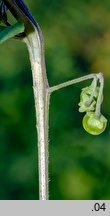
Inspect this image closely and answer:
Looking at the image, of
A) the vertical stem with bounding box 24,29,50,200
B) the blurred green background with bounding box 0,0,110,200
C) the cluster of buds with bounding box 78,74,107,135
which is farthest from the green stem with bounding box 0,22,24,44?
the blurred green background with bounding box 0,0,110,200

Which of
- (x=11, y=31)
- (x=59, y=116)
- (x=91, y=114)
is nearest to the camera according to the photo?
(x=11, y=31)

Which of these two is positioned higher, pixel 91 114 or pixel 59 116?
pixel 59 116

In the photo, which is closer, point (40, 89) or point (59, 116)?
point (40, 89)

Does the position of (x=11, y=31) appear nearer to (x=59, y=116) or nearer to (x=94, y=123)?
(x=94, y=123)

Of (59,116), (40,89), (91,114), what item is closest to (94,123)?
(91,114)

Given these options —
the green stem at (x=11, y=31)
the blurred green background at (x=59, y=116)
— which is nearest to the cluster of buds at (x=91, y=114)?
the green stem at (x=11, y=31)

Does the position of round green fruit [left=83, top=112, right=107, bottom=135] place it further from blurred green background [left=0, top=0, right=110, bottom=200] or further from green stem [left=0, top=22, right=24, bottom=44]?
blurred green background [left=0, top=0, right=110, bottom=200]

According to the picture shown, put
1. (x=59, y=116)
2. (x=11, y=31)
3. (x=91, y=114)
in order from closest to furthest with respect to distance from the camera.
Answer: (x=11, y=31), (x=91, y=114), (x=59, y=116)

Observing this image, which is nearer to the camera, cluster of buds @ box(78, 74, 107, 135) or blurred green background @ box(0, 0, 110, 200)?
cluster of buds @ box(78, 74, 107, 135)
